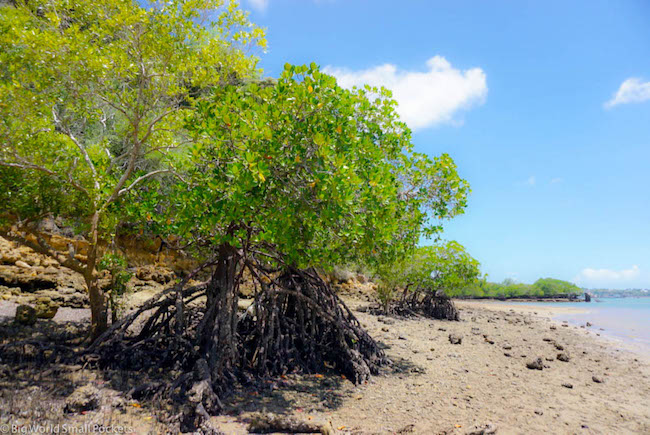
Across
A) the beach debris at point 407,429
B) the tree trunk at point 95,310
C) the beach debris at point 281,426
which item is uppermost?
the tree trunk at point 95,310

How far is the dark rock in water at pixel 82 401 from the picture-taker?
4617mm

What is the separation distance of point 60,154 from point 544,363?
12835 mm

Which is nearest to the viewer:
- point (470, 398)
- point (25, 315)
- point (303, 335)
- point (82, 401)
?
point (82, 401)

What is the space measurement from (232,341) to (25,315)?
597 cm

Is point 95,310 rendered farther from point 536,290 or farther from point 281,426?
point 536,290

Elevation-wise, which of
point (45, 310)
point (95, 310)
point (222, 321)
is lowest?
point (45, 310)

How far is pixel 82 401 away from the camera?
4727 mm

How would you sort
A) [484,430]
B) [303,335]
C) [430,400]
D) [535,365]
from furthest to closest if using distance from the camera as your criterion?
1. [535,365]
2. [303,335]
3. [430,400]
4. [484,430]

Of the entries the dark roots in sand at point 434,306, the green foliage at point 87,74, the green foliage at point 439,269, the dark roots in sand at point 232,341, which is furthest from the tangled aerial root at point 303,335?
the dark roots in sand at point 434,306

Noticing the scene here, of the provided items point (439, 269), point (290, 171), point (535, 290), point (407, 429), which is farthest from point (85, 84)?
point (535, 290)

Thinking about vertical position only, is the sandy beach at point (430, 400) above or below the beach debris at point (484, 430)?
below

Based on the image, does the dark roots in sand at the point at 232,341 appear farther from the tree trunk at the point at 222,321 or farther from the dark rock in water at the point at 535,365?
the dark rock in water at the point at 535,365

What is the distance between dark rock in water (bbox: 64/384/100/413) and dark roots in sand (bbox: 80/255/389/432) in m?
0.63

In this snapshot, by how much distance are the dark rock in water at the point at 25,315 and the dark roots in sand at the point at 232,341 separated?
3618 mm
